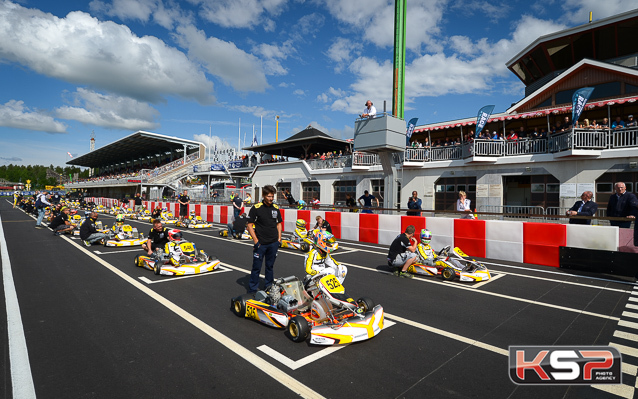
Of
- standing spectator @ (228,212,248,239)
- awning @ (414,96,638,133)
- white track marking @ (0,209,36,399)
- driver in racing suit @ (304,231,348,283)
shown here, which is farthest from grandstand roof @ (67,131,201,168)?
driver in racing suit @ (304,231,348,283)

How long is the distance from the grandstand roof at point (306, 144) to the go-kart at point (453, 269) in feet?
70.2

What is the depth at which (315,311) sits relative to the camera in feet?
14.5

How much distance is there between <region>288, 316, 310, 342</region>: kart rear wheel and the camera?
3967 mm

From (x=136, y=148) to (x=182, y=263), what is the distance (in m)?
54.3

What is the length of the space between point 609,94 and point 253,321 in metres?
21.3

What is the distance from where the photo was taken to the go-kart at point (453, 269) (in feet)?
22.1

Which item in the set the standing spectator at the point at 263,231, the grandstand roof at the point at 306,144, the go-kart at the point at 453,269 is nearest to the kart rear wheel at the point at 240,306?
the standing spectator at the point at 263,231

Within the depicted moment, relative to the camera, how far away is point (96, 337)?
407 cm

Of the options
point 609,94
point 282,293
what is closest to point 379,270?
point 282,293

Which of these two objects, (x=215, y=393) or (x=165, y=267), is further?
(x=165, y=267)

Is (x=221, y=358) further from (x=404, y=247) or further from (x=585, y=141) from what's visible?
(x=585, y=141)

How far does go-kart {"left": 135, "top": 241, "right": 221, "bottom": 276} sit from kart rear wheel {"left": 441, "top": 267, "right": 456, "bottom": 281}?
4913mm

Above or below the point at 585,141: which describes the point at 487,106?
above

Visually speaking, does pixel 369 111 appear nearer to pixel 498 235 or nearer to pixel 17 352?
pixel 498 235
